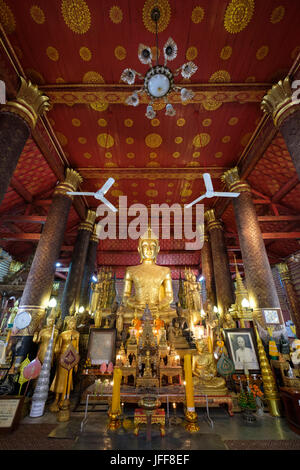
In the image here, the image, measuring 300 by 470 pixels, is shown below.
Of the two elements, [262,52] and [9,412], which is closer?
[9,412]

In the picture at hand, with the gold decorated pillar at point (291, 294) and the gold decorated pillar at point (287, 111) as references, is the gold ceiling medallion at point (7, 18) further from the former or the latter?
the gold decorated pillar at point (291, 294)

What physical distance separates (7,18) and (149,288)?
7.67 m

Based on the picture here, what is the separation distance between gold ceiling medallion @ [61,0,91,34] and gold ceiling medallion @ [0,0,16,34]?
Answer: 1149mm

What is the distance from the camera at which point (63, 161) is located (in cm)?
838

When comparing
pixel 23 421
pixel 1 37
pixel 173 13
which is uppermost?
pixel 173 13

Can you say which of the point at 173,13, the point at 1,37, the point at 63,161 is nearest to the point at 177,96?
the point at 173,13

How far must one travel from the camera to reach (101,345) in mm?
4715

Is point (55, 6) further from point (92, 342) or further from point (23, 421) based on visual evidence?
point (23, 421)

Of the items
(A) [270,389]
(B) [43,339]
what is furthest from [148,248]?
(A) [270,389]

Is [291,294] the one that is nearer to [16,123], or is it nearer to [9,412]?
[9,412]

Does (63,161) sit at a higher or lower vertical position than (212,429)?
higher
